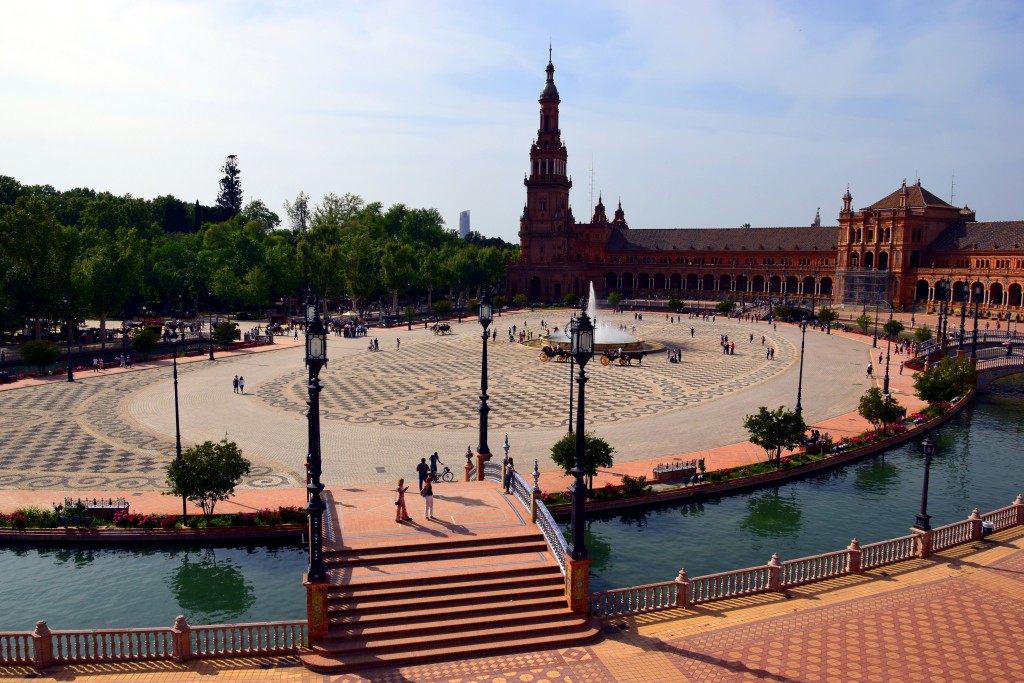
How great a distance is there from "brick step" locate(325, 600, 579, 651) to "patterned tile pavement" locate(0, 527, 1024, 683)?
846mm

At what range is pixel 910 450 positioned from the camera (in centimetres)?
3712

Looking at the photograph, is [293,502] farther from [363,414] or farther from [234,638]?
[363,414]

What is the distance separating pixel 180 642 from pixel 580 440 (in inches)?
368

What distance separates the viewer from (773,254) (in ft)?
410

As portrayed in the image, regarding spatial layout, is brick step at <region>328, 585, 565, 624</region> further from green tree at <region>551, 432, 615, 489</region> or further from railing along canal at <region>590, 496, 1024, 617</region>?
green tree at <region>551, 432, 615, 489</region>

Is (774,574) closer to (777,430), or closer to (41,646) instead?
(777,430)

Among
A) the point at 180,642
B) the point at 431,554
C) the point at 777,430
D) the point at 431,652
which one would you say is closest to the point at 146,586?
the point at 180,642

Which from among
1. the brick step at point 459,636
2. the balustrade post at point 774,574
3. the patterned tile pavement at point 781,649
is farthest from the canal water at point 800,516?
the brick step at point 459,636

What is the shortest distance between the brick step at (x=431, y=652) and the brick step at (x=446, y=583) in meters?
1.42

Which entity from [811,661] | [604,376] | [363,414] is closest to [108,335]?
[363,414]

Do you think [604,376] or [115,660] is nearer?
[115,660]

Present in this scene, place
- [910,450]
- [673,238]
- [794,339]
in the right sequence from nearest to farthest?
[910,450] < [794,339] < [673,238]

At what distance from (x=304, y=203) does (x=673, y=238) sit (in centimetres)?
7486

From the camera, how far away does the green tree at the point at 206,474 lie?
24.1 meters
